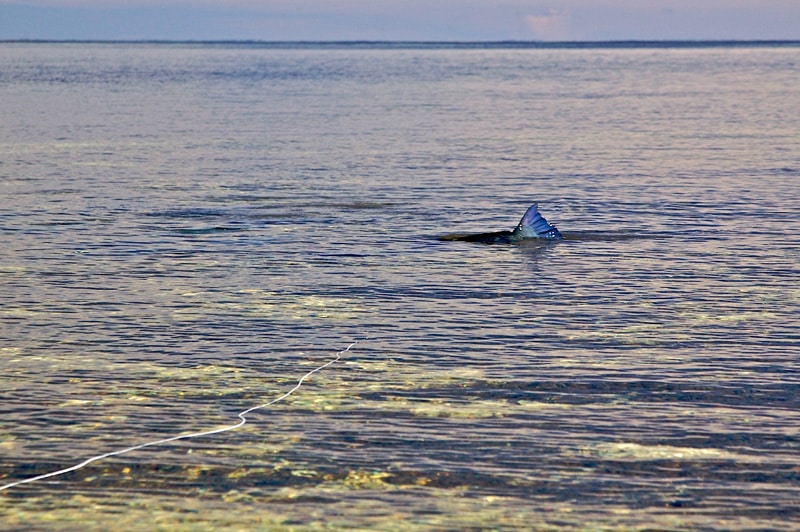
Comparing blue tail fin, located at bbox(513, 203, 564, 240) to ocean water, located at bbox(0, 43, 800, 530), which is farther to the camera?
blue tail fin, located at bbox(513, 203, 564, 240)

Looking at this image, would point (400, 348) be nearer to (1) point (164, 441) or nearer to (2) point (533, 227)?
(1) point (164, 441)

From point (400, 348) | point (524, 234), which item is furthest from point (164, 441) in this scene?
point (524, 234)

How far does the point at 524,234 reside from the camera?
1855 centimetres

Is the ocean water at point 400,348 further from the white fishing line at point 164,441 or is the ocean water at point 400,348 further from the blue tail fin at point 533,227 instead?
the blue tail fin at point 533,227

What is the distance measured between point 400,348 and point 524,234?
7.11 metres

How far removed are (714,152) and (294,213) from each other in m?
16.3

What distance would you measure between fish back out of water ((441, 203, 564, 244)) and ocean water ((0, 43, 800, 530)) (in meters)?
0.44

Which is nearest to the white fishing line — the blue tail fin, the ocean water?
the ocean water

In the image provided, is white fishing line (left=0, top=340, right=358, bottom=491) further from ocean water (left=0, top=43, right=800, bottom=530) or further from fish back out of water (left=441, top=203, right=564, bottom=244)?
fish back out of water (left=441, top=203, right=564, bottom=244)

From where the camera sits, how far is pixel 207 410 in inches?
384

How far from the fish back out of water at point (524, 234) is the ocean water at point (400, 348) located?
44cm

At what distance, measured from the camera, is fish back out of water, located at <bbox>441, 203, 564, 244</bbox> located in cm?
1839

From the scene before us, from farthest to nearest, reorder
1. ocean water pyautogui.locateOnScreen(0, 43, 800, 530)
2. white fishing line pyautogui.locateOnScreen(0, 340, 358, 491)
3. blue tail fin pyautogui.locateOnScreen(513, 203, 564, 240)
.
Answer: blue tail fin pyautogui.locateOnScreen(513, 203, 564, 240), white fishing line pyautogui.locateOnScreen(0, 340, 358, 491), ocean water pyautogui.locateOnScreen(0, 43, 800, 530)

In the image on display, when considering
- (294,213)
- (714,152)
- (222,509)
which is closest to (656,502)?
(222,509)
